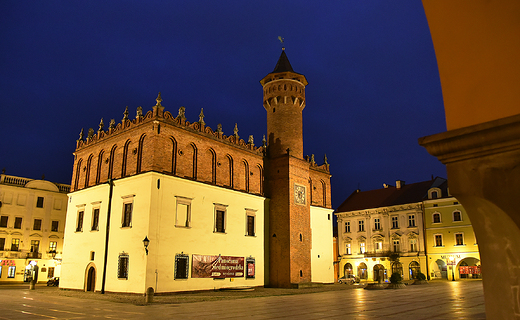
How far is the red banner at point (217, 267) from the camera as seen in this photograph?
86.4ft

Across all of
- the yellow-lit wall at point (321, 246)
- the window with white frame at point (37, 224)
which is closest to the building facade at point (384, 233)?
the yellow-lit wall at point (321, 246)

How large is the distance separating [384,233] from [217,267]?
31.5 meters

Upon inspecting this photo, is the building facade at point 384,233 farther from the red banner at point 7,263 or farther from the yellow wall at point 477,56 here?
the yellow wall at point 477,56

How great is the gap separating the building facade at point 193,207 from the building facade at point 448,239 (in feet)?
57.1

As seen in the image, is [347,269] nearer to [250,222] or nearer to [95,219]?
[250,222]

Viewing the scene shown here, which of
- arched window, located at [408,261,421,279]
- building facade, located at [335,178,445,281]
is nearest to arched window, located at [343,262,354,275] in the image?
building facade, located at [335,178,445,281]

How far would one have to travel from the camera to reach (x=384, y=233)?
52500 millimetres

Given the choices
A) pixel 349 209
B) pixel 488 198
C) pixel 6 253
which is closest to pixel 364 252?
pixel 349 209

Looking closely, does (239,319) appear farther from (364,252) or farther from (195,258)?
(364,252)

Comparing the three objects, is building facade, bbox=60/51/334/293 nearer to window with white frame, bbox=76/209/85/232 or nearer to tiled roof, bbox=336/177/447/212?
window with white frame, bbox=76/209/85/232

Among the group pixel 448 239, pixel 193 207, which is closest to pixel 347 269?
pixel 448 239

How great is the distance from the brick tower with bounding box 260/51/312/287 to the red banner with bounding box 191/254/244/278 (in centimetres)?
398

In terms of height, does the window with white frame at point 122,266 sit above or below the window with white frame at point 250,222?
below

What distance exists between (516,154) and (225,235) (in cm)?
2701
